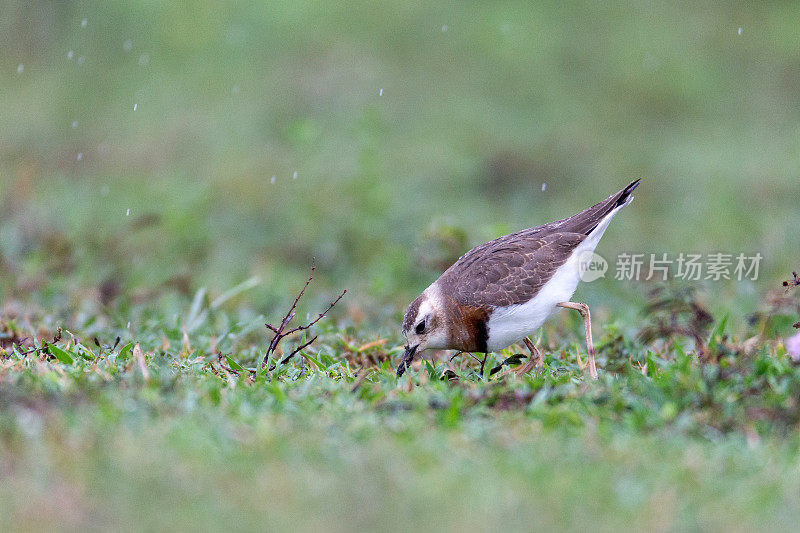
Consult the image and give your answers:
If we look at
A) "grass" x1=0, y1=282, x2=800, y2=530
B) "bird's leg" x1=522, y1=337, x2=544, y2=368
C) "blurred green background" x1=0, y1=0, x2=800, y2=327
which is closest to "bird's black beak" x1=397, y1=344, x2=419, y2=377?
"grass" x1=0, y1=282, x2=800, y2=530

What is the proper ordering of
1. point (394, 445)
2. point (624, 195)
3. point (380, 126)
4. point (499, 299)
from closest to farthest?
point (394, 445) < point (499, 299) < point (624, 195) < point (380, 126)

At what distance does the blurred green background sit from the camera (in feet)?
33.1

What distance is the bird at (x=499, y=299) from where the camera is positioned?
5.83 metres

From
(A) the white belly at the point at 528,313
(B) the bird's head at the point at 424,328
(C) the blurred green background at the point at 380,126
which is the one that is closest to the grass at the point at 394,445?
(B) the bird's head at the point at 424,328

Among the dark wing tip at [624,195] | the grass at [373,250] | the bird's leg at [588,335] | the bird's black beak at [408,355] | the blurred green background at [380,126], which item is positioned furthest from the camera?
the blurred green background at [380,126]

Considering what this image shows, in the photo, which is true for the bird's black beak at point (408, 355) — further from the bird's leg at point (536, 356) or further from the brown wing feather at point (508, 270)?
the bird's leg at point (536, 356)

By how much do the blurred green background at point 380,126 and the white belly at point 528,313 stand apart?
9.91 ft

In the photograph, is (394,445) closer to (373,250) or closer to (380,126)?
(373,250)

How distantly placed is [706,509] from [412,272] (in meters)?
5.44

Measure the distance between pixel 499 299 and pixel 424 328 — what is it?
460 mm

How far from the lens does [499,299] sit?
5.82 m

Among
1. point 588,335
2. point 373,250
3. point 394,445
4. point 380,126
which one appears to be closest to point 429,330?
point 588,335

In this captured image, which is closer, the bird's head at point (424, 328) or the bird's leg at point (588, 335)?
the bird's leg at point (588, 335)

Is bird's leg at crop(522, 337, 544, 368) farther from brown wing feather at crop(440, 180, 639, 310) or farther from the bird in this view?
brown wing feather at crop(440, 180, 639, 310)
